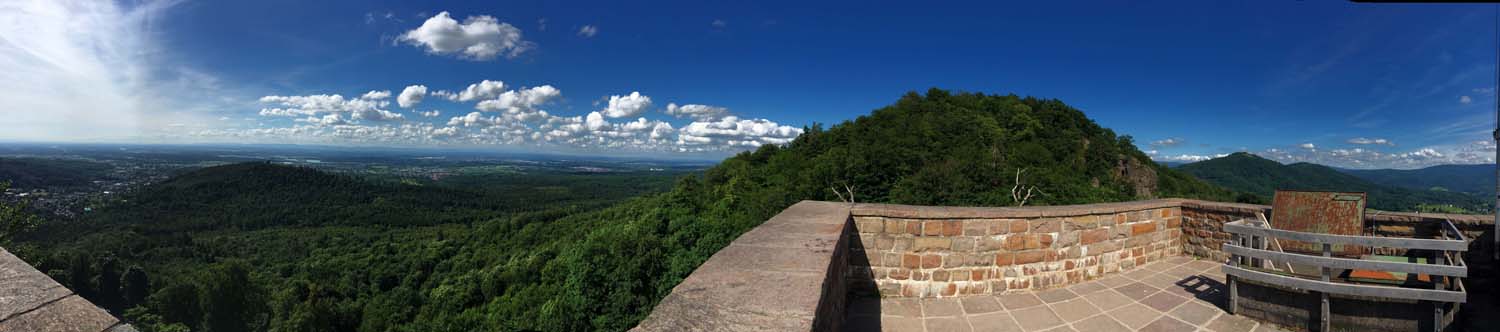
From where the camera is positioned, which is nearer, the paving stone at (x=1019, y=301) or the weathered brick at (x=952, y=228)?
the paving stone at (x=1019, y=301)

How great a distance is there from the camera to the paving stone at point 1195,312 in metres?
3.51

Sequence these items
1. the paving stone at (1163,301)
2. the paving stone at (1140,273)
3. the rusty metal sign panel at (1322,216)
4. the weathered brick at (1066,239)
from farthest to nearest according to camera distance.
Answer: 1. the paving stone at (1140,273)
2. the weathered brick at (1066,239)
3. the rusty metal sign panel at (1322,216)
4. the paving stone at (1163,301)

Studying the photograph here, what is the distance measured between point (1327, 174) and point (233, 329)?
184400 millimetres

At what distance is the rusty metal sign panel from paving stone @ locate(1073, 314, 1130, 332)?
5.94ft

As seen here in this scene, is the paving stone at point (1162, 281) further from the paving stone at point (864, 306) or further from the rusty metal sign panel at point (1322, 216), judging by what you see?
the paving stone at point (864, 306)

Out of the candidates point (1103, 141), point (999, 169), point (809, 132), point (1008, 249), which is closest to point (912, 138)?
point (999, 169)

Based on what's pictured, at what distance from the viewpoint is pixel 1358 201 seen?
3.98 metres

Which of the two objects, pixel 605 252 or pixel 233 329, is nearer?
pixel 605 252

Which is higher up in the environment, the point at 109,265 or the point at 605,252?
the point at 605,252

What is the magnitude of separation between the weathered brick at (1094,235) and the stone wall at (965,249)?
13mm

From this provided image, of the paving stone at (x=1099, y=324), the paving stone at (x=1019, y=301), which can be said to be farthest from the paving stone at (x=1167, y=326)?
the paving stone at (x=1019, y=301)

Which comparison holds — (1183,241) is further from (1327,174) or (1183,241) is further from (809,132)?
(1327,174)

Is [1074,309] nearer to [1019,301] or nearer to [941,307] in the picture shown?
[1019,301]

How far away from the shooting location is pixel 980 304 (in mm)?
3807
